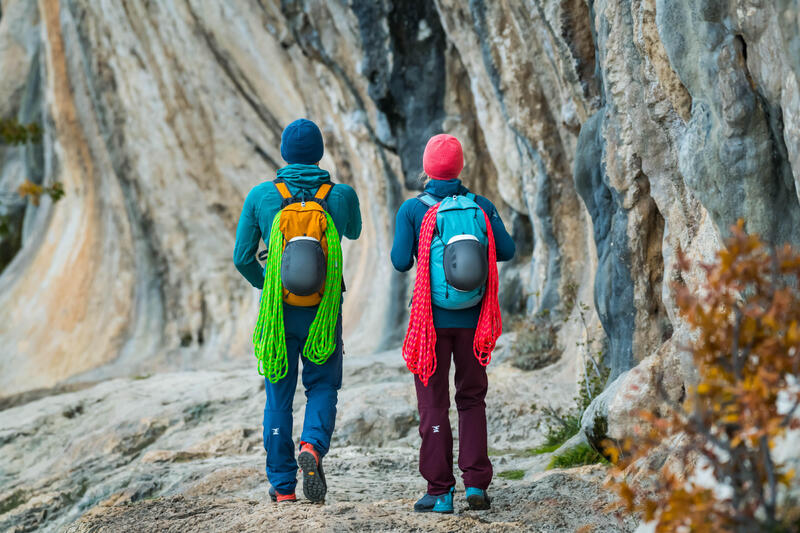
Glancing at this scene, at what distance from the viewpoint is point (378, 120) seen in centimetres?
1256

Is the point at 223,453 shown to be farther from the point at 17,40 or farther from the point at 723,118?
the point at 17,40

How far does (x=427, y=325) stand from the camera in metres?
4.41

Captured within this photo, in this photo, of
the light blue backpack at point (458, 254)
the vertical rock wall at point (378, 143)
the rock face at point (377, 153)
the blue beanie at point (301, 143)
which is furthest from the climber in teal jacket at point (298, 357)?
the vertical rock wall at point (378, 143)

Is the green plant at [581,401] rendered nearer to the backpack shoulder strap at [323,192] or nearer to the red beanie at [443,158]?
the red beanie at [443,158]

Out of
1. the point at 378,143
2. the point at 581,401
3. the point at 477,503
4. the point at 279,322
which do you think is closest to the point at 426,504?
the point at 477,503

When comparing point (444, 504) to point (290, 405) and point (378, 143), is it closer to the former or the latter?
point (290, 405)

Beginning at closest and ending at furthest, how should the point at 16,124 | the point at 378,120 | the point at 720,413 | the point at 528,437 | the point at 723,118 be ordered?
1. the point at 720,413
2. the point at 723,118
3. the point at 528,437
4. the point at 378,120
5. the point at 16,124

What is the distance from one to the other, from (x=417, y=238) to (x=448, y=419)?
0.89m

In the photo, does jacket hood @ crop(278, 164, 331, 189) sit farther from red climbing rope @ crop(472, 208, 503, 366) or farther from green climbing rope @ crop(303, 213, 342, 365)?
red climbing rope @ crop(472, 208, 503, 366)

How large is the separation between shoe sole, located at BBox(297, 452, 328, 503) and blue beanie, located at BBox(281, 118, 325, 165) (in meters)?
1.47

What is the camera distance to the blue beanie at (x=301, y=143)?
4.76m

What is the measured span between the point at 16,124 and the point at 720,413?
18037mm

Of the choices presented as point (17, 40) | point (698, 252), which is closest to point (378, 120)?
point (698, 252)

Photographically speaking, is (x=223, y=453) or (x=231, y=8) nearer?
(x=223, y=453)
